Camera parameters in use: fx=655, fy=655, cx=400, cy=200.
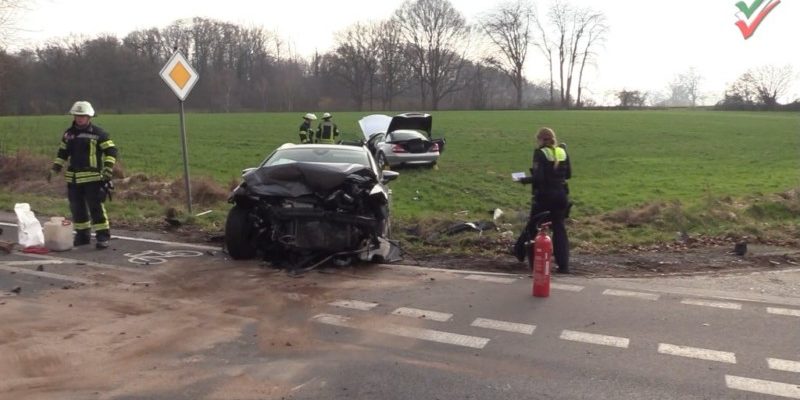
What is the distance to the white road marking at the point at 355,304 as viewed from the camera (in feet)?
19.3

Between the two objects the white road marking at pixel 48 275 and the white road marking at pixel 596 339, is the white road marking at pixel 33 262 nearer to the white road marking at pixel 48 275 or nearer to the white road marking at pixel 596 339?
the white road marking at pixel 48 275

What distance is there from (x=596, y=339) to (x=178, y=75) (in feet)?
26.7

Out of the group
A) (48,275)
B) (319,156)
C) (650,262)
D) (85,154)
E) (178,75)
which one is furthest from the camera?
(178,75)

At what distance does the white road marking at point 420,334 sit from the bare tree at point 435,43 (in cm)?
9639

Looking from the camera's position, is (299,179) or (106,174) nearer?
(299,179)

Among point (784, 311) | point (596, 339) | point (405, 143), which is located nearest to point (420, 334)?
point (596, 339)

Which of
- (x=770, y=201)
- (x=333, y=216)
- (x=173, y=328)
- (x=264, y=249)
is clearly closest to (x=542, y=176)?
(x=333, y=216)

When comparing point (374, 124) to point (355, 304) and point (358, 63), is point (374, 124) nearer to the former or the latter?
point (355, 304)

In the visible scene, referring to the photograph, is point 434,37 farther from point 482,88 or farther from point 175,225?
point 175,225

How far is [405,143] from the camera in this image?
1900 cm

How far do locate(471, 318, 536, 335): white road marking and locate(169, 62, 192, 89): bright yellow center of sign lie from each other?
7178 mm

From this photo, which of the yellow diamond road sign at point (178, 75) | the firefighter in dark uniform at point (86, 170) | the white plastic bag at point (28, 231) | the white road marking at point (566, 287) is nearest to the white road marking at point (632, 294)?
the white road marking at point (566, 287)

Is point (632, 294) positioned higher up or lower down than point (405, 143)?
lower down

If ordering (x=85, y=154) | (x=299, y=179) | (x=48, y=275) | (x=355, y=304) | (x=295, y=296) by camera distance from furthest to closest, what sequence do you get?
(x=85, y=154)
(x=299, y=179)
(x=48, y=275)
(x=295, y=296)
(x=355, y=304)
